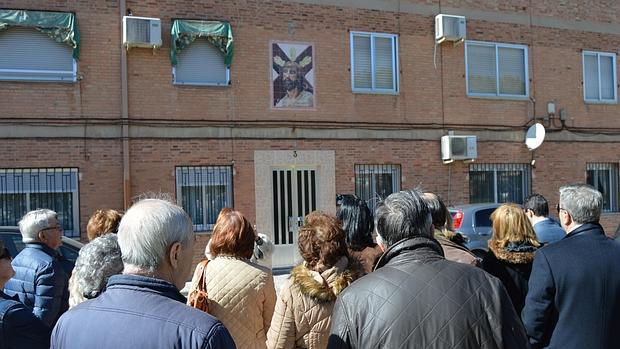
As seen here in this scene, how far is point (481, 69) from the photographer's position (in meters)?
15.2

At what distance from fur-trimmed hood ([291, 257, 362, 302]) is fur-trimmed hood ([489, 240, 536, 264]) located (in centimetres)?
130

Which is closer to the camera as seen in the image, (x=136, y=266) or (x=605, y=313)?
(x=136, y=266)

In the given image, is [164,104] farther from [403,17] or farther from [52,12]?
[403,17]

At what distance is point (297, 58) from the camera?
13.4 meters

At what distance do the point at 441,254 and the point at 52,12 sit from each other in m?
11.3

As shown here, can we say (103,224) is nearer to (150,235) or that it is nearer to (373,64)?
(150,235)

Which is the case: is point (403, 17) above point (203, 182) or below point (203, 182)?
above

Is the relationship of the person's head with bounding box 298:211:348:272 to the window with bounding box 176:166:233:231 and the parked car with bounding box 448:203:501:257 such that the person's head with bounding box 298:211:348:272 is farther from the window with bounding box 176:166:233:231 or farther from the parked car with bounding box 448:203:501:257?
the window with bounding box 176:166:233:231

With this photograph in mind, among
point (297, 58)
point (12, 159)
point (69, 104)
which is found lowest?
point (12, 159)

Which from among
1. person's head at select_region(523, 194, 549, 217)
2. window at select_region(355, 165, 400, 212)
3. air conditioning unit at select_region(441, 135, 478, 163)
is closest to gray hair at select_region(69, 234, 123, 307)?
person's head at select_region(523, 194, 549, 217)

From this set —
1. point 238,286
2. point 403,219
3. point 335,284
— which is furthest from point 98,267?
point 403,219

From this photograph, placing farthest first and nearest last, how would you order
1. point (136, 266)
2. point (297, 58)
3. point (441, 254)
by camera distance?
point (297, 58)
point (441, 254)
point (136, 266)

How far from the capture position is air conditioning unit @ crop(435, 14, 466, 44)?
14.3 metres

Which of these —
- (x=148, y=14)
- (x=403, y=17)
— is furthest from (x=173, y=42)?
(x=403, y=17)
